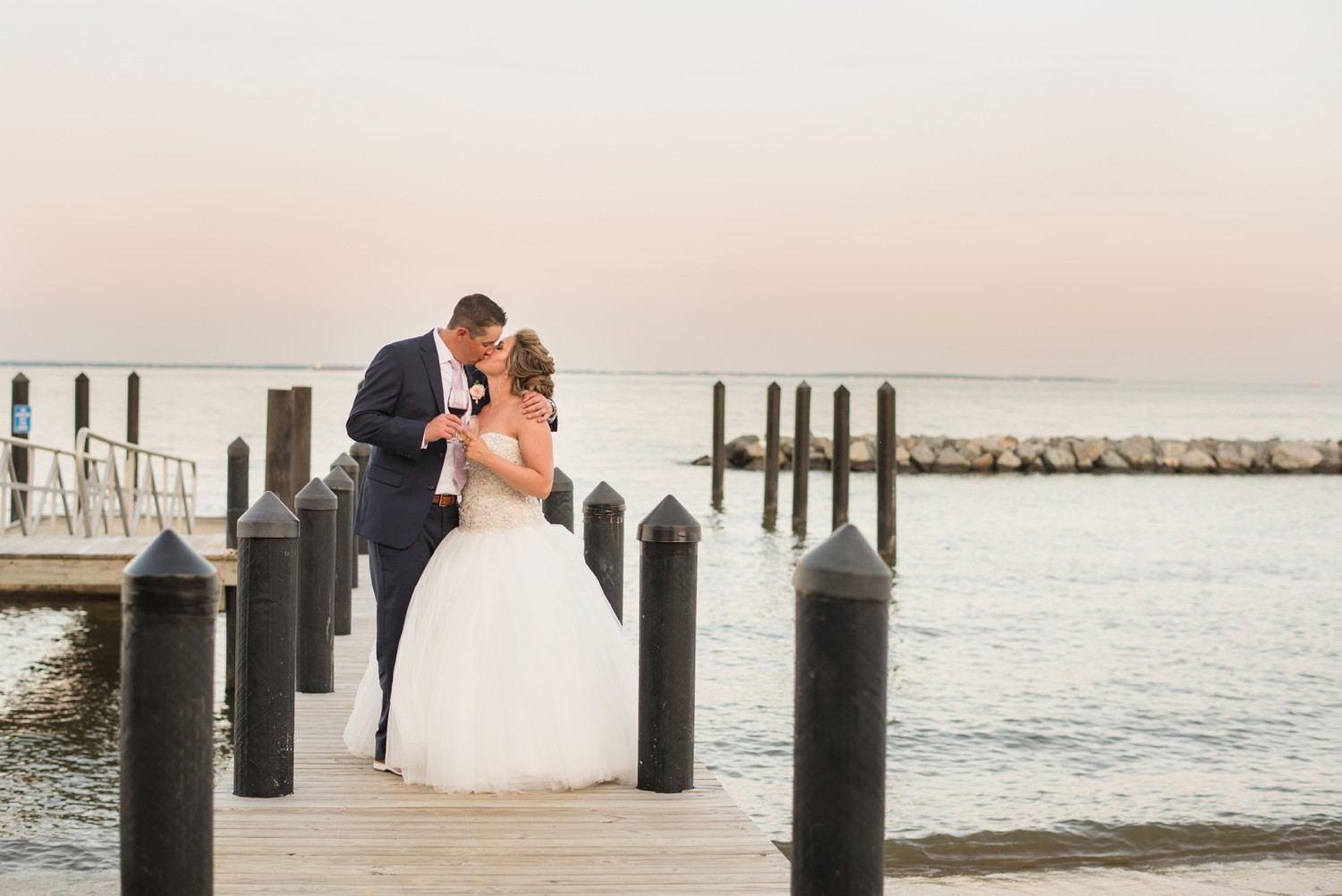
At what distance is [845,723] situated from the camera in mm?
2852

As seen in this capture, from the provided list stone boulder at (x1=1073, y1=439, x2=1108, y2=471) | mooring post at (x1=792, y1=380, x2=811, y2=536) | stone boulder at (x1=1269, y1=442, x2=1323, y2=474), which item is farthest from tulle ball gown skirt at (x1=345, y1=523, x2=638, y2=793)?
stone boulder at (x1=1269, y1=442, x2=1323, y2=474)

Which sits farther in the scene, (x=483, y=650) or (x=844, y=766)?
(x=483, y=650)

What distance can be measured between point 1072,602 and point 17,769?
1267 centimetres

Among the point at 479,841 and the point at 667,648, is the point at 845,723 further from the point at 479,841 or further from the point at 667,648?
the point at 667,648

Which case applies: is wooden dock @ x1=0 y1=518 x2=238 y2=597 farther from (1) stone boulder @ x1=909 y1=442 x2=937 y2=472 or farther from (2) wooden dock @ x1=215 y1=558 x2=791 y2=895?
(1) stone boulder @ x1=909 y1=442 x2=937 y2=472

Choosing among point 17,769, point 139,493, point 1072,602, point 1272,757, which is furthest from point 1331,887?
point 139,493

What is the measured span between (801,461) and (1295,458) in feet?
92.7

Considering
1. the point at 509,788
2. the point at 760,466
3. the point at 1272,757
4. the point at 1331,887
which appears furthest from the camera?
the point at 760,466

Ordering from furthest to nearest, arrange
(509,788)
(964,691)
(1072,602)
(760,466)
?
(760,466) < (1072,602) < (964,691) < (509,788)

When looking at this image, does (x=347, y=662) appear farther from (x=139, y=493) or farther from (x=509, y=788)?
(x=139, y=493)

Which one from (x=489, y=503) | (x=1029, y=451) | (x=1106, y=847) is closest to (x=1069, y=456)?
(x=1029, y=451)

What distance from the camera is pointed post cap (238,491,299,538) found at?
4516 millimetres

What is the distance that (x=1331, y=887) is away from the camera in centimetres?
661

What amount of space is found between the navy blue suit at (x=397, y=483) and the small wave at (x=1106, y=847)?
125 inches
